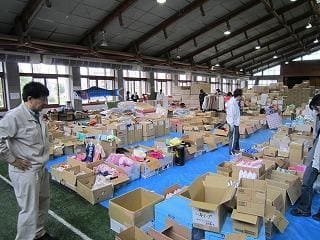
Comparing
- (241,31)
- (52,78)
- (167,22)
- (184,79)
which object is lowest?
(52,78)

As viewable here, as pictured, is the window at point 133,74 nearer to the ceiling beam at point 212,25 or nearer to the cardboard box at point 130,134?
the ceiling beam at point 212,25

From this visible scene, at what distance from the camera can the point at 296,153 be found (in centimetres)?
406

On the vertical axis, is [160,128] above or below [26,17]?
below

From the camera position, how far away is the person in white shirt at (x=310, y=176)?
8.48 feet

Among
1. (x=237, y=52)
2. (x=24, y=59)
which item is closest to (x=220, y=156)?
(x=24, y=59)

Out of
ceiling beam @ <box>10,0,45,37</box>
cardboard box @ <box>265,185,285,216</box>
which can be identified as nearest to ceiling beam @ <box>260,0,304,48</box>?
ceiling beam @ <box>10,0,45,37</box>

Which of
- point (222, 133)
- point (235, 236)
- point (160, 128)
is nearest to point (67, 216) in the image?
point (235, 236)

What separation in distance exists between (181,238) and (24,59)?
29.0 ft

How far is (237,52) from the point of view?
17297mm

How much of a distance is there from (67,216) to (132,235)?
1.11 meters

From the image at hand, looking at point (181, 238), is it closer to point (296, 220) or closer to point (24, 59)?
point (296, 220)

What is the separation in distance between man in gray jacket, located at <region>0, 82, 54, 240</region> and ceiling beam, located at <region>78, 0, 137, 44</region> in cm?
614

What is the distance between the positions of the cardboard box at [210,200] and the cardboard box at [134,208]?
1.46ft

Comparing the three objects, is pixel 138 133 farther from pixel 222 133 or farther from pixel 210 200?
pixel 210 200
